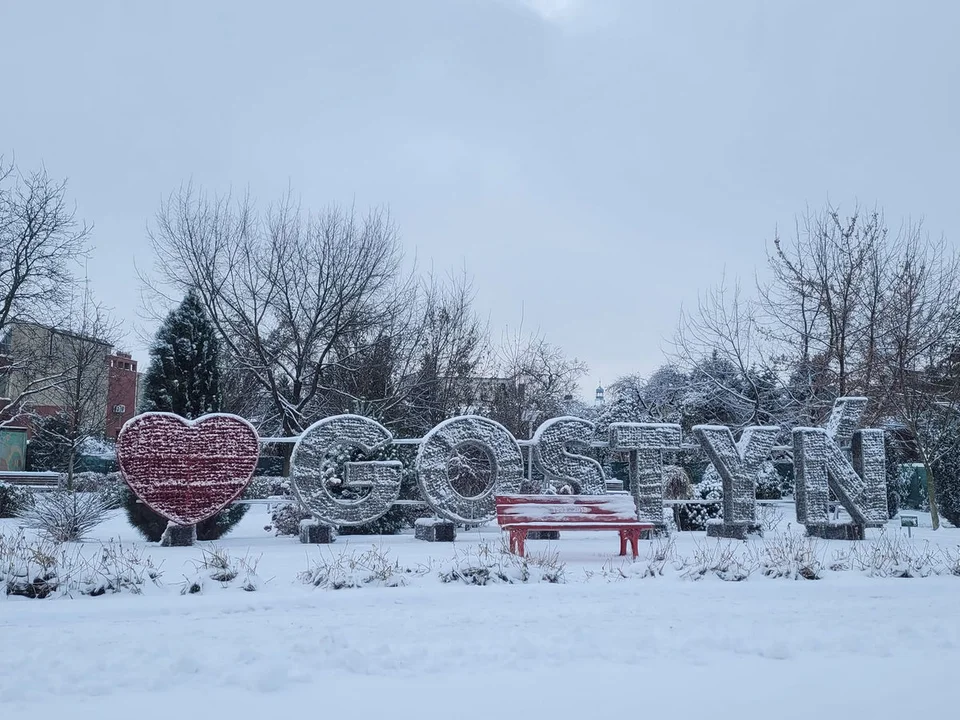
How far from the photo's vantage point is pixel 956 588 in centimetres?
884

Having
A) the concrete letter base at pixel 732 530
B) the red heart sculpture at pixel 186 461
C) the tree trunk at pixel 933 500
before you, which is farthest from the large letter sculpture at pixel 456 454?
the tree trunk at pixel 933 500

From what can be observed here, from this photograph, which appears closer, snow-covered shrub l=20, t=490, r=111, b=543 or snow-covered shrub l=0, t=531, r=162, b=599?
snow-covered shrub l=0, t=531, r=162, b=599

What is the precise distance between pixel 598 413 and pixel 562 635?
29.6m

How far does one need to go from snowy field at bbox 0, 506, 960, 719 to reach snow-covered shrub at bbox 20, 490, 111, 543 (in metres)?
4.54

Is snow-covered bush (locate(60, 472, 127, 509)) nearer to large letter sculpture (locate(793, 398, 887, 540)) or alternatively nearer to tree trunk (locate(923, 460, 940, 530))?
large letter sculpture (locate(793, 398, 887, 540))

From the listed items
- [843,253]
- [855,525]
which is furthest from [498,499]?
[843,253]

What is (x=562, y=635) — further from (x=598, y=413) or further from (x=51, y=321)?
(x=598, y=413)

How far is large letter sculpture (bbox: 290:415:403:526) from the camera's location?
537 inches

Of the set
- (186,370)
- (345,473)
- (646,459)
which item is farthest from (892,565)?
(186,370)

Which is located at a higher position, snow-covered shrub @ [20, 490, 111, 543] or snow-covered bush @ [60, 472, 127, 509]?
snow-covered bush @ [60, 472, 127, 509]

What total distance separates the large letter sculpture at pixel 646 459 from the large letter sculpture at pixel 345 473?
398 centimetres

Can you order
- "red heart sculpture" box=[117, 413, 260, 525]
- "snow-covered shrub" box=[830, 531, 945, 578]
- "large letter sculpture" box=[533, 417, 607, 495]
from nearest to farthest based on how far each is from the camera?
"snow-covered shrub" box=[830, 531, 945, 578] → "red heart sculpture" box=[117, 413, 260, 525] → "large letter sculpture" box=[533, 417, 607, 495]

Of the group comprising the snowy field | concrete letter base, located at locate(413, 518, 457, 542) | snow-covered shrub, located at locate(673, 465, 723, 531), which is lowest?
the snowy field

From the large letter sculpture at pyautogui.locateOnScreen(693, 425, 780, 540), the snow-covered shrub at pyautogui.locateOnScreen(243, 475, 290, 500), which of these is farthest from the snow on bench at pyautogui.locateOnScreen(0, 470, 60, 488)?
the large letter sculpture at pyautogui.locateOnScreen(693, 425, 780, 540)
